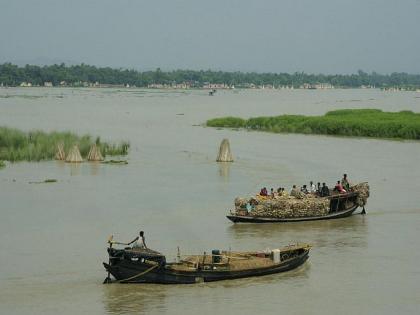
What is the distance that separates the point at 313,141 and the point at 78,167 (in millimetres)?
21892

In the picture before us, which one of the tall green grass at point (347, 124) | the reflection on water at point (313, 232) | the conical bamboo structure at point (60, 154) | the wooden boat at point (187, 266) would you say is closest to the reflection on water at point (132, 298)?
the wooden boat at point (187, 266)

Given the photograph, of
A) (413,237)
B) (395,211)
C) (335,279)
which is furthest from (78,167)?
(335,279)

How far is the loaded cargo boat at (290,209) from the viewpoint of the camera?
83.0ft

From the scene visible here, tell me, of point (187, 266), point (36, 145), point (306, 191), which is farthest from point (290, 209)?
point (36, 145)

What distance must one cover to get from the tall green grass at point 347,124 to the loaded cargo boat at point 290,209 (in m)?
32.3

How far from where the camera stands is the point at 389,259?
21891 mm

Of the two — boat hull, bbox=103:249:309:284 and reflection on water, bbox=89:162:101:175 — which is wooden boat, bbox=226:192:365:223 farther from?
reflection on water, bbox=89:162:101:175

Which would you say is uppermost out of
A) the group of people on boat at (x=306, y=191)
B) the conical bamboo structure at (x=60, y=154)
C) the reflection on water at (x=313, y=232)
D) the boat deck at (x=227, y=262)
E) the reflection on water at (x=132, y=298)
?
the group of people on boat at (x=306, y=191)

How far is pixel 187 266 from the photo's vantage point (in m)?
18.7

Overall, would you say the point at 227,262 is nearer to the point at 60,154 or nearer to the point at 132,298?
the point at 132,298

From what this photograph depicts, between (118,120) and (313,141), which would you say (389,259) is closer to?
(313,141)

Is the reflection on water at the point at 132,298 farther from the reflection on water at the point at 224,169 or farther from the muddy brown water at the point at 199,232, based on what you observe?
the reflection on water at the point at 224,169

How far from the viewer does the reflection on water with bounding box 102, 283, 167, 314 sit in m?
17.4

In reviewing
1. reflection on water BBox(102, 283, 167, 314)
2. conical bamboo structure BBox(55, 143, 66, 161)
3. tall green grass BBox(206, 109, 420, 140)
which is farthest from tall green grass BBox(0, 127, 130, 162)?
reflection on water BBox(102, 283, 167, 314)
